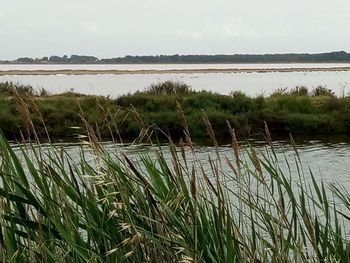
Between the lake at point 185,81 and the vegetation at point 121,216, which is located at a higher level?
the vegetation at point 121,216

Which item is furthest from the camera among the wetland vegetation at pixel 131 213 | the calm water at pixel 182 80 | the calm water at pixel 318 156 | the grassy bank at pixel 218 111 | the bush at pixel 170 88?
the calm water at pixel 182 80

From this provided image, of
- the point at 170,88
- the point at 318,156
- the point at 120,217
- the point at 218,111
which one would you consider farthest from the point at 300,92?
the point at 120,217

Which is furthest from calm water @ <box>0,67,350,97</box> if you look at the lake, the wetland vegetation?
the wetland vegetation

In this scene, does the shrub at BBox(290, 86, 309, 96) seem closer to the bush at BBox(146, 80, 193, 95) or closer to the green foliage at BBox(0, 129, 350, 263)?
the bush at BBox(146, 80, 193, 95)

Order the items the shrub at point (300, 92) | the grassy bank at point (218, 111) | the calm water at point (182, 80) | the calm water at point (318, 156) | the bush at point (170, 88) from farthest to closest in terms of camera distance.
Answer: the calm water at point (182, 80)
the shrub at point (300, 92)
the bush at point (170, 88)
the grassy bank at point (218, 111)
the calm water at point (318, 156)

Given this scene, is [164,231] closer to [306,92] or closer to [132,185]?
[132,185]

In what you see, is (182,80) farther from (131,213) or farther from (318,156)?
(131,213)

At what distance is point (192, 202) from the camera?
9.91 feet

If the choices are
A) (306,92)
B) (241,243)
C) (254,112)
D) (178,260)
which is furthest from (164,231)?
(306,92)

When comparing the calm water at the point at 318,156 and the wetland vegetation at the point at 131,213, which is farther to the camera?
the calm water at the point at 318,156

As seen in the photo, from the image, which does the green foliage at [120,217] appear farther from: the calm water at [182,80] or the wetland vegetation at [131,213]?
the calm water at [182,80]

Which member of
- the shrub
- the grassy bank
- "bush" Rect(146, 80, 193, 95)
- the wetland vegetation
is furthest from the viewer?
the shrub

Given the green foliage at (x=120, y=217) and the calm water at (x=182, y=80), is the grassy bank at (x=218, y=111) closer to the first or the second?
the calm water at (x=182, y=80)

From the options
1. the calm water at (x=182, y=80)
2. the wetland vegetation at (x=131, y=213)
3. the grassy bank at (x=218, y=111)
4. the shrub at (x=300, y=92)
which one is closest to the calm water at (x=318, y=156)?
the grassy bank at (x=218, y=111)
